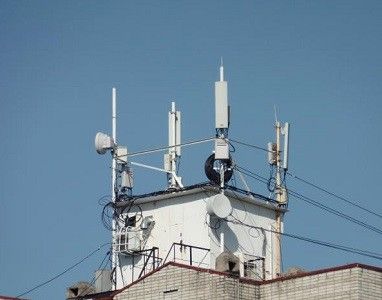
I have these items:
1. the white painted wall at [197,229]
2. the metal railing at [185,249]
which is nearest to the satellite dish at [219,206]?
the white painted wall at [197,229]

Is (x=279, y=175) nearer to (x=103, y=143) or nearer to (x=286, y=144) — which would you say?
(x=286, y=144)

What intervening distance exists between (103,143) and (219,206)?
25.1 feet

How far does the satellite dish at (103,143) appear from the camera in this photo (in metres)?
70.5

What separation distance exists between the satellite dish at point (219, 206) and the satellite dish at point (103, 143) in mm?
7028

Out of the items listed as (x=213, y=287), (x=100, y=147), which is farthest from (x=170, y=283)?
(x=100, y=147)

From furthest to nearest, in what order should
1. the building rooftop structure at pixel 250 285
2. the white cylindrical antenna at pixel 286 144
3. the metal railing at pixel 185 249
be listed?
the white cylindrical antenna at pixel 286 144 → the metal railing at pixel 185 249 → the building rooftop structure at pixel 250 285

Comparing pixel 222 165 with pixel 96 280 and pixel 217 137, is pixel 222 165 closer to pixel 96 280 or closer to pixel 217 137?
pixel 217 137

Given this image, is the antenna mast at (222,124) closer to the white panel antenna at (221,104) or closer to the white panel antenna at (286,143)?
the white panel antenna at (221,104)

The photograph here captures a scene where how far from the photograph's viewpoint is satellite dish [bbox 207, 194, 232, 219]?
65.1 m

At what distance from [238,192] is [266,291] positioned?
8.60 meters

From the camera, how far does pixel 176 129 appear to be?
70.9 m

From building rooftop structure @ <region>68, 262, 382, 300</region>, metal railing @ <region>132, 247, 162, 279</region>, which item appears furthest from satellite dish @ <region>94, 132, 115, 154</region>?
building rooftop structure @ <region>68, 262, 382, 300</region>

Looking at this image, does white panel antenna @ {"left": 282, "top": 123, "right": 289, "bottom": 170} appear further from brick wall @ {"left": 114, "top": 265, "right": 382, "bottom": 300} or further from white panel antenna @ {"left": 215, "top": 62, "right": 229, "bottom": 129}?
brick wall @ {"left": 114, "top": 265, "right": 382, "bottom": 300}

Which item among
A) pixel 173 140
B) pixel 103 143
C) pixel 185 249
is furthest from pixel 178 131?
pixel 185 249
